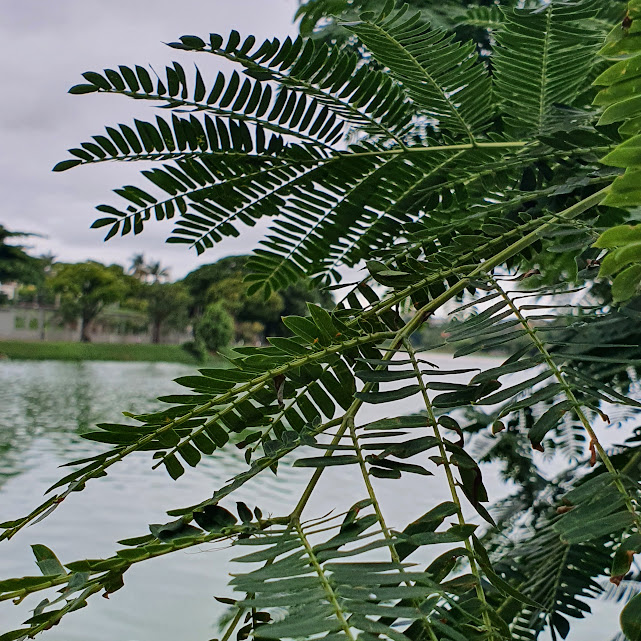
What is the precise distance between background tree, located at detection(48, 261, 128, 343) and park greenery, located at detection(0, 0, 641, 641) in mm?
6959

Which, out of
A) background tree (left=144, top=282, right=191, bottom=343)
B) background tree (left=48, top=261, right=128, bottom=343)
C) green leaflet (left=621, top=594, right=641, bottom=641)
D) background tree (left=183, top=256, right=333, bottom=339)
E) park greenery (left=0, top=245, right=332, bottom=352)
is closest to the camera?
green leaflet (left=621, top=594, right=641, bottom=641)

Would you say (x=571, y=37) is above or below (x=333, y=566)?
above

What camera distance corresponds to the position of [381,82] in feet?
0.72

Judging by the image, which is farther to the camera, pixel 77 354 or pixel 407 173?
pixel 77 354

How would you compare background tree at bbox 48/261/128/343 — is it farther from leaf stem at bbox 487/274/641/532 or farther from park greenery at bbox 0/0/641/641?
leaf stem at bbox 487/274/641/532

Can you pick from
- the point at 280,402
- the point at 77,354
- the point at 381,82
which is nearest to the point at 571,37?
the point at 381,82

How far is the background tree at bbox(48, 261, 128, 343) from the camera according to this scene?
6715mm

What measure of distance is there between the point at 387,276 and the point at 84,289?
23.7 feet

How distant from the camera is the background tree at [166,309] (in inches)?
289

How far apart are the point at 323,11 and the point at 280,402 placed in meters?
0.24

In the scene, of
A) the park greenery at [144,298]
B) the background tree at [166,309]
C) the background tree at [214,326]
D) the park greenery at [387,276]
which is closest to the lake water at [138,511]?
the park greenery at [387,276]

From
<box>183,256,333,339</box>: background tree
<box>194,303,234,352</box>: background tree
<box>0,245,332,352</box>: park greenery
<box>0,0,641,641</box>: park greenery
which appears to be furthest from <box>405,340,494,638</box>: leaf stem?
<box>194,303,234,352</box>: background tree

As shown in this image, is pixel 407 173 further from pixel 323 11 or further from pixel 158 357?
pixel 158 357

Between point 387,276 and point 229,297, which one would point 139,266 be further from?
point 387,276
